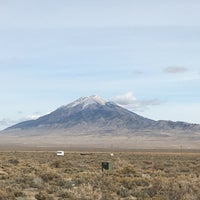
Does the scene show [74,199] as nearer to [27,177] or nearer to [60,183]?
[60,183]

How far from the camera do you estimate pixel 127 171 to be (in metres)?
31.3

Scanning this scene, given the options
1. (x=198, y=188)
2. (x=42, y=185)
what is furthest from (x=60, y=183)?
(x=198, y=188)

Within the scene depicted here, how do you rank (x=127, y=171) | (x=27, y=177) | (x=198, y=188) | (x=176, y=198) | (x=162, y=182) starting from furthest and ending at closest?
(x=127, y=171) < (x=27, y=177) < (x=162, y=182) < (x=198, y=188) < (x=176, y=198)

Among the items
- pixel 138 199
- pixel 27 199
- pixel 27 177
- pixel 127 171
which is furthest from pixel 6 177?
pixel 138 199

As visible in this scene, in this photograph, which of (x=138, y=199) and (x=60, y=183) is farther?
(x=60, y=183)

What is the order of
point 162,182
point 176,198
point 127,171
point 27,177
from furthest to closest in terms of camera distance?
point 127,171, point 27,177, point 162,182, point 176,198

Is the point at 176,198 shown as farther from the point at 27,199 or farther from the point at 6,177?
the point at 6,177

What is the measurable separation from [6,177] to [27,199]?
30.8 feet

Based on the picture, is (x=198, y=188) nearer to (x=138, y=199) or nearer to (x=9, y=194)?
(x=138, y=199)

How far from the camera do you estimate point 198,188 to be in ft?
71.4

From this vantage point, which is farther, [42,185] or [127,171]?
[127,171]

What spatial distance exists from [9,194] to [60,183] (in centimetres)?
533

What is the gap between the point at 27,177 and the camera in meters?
27.9

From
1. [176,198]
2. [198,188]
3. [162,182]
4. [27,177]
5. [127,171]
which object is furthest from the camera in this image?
[127,171]
